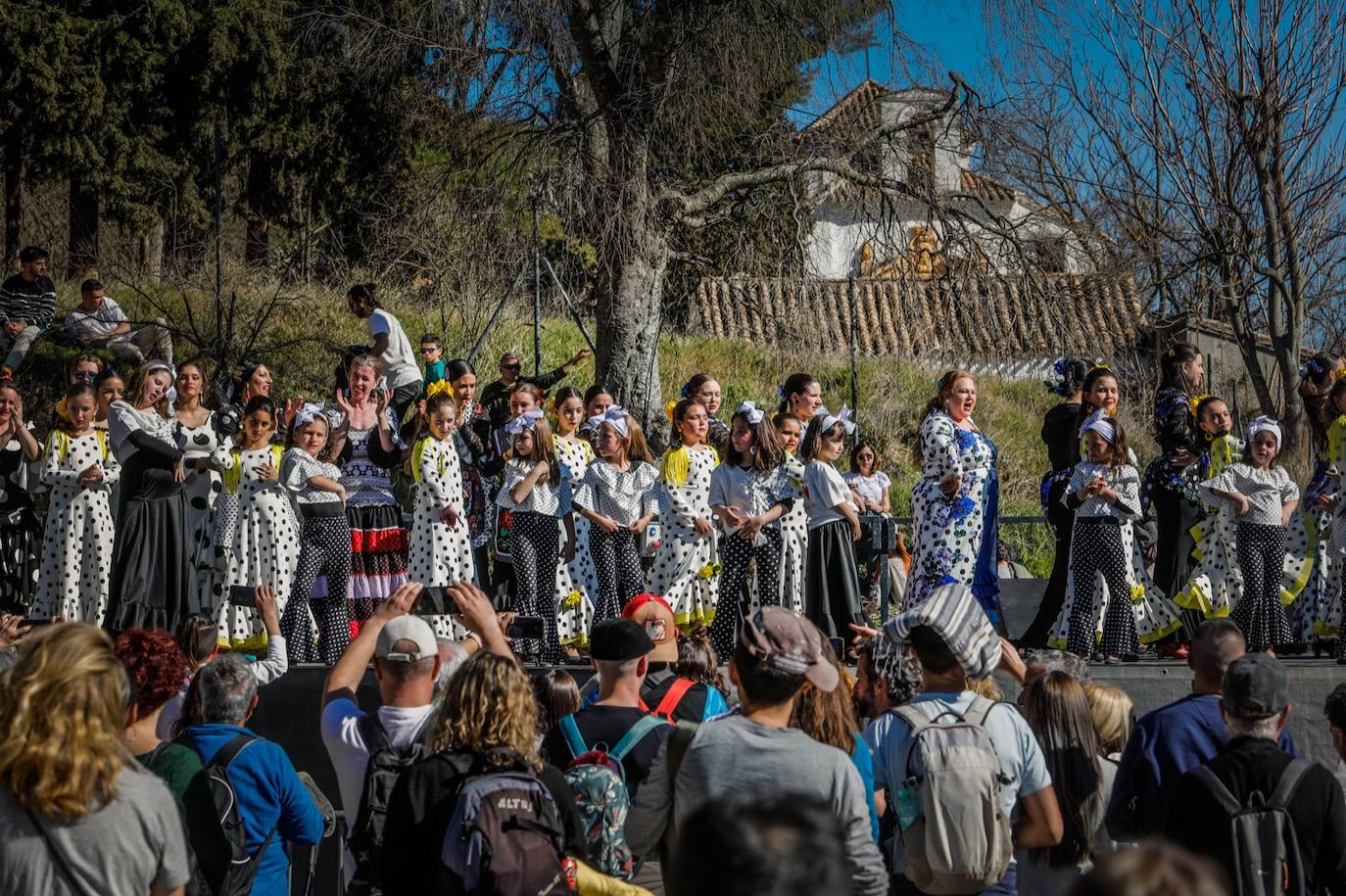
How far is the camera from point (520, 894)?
3.81 meters

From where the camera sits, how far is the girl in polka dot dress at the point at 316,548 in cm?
929

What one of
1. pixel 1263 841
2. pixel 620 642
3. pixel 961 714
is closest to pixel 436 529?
pixel 620 642

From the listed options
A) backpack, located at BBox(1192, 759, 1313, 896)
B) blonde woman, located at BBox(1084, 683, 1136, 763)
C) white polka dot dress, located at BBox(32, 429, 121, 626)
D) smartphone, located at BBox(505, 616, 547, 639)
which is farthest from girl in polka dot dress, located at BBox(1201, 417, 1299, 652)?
white polka dot dress, located at BBox(32, 429, 121, 626)

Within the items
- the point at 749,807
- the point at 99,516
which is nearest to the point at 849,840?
the point at 749,807

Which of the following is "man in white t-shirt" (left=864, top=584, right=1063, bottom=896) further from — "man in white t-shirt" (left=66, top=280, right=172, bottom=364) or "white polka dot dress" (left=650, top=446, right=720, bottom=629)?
"man in white t-shirt" (left=66, top=280, right=172, bottom=364)

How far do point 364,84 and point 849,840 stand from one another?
14.3m

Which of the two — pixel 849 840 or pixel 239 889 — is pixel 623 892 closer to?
pixel 849 840

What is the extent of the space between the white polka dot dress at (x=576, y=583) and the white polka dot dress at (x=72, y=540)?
2.91 meters

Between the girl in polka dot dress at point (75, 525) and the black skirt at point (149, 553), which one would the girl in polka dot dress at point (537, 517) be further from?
the girl in polka dot dress at point (75, 525)

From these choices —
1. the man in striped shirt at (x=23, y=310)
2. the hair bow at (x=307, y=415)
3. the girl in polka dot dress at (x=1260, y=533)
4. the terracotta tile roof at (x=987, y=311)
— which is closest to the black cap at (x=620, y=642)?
the hair bow at (x=307, y=415)

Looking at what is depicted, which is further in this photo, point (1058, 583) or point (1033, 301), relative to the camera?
point (1033, 301)

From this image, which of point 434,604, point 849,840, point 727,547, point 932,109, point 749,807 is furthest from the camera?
point 932,109

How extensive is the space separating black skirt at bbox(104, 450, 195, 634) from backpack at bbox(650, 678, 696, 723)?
5.56 meters

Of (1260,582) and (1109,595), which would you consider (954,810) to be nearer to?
Result: (1109,595)
